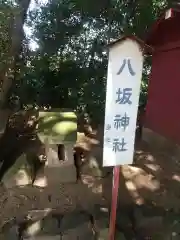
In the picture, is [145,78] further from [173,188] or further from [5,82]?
[173,188]

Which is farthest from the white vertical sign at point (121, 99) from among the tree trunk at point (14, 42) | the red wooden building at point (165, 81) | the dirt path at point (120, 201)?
the tree trunk at point (14, 42)

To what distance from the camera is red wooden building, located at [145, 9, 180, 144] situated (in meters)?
5.54

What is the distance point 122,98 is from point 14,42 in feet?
13.2

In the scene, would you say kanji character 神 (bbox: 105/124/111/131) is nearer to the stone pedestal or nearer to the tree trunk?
the stone pedestal

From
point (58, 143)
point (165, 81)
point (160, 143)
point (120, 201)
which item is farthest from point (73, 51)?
point (120, 201)

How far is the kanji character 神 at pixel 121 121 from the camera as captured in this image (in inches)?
103

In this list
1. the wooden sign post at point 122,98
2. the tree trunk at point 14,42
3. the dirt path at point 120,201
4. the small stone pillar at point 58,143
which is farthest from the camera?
the tree trunk at point 14,42

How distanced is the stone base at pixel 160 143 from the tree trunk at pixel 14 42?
10.9 ft

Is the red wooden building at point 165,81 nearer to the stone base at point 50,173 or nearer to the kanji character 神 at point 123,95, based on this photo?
the stone base at point 50,173

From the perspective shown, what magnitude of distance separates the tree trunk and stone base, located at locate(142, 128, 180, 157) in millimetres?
3311

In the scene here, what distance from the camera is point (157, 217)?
3580 mm

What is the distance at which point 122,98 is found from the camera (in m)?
2.59

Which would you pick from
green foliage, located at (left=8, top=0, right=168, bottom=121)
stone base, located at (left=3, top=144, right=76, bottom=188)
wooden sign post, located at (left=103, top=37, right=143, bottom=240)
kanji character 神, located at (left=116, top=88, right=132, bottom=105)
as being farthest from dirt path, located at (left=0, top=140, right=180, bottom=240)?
green foliage, located at (left=8, top=0, right=168, bottom=121)

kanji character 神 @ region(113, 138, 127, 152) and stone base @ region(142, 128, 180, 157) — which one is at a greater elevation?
kanji character 神 @ region(113, 138, 127, 152)
